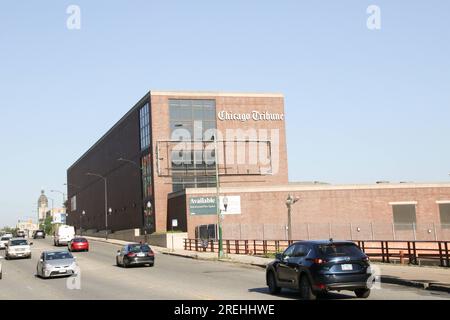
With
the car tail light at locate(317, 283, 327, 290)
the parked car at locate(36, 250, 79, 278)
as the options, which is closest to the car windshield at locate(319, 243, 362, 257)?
the car tail light at locate(317, 283, 327, 290)

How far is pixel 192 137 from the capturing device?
7869 cm

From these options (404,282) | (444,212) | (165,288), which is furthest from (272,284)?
(444,212)

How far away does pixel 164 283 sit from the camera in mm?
23141

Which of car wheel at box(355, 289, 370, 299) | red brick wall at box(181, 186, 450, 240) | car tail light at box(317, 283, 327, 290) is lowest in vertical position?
car wheel at box(355, 289, 370, 299)

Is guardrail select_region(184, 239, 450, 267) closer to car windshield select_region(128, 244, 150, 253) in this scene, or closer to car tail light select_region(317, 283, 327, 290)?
car windshield select_region(128, 244, 150, 253)

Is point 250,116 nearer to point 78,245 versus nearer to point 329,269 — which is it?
point 78,245

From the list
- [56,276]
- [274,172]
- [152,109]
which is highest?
[152,109]

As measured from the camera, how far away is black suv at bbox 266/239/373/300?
15.9 m

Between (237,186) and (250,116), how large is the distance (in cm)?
1350

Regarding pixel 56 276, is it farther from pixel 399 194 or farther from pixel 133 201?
pixel 133 201

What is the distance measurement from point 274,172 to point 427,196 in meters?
19.9

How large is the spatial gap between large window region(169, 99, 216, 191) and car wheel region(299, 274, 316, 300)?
60.3 meters

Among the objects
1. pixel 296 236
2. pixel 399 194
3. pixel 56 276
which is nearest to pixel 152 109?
pixel 296 236
